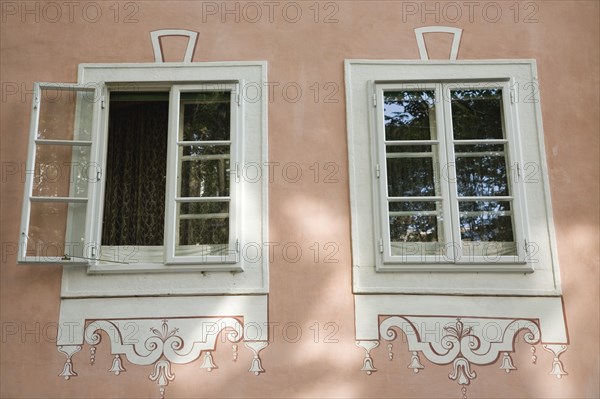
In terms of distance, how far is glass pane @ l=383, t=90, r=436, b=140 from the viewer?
5797mm

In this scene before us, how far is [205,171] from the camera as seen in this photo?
5688 mm

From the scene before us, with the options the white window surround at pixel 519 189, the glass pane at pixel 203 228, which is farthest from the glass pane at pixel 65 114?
the white window surround at pixel 519 189

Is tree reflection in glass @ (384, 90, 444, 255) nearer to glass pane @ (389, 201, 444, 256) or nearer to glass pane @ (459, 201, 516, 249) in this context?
glass pane @ (389, 201, 444, 256)

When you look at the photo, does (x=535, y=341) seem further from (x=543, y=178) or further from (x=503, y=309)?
(x=543, y=178)

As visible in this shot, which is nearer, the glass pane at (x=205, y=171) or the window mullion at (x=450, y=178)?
the window mullion at (x=450, y=178)

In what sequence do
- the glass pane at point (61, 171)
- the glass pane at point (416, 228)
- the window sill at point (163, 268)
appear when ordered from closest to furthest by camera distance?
the window sill at point (163, 268)
the glass pane at point (416, 228)
the glass pane at point (61, 171)

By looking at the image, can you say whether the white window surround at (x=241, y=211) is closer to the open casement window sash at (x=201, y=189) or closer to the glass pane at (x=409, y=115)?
the open casement window sash at (x=201, y=189)

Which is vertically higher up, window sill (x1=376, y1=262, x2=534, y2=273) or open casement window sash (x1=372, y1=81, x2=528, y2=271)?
open casement window sash (x1=372, y1=81, x2=528, y2=271)

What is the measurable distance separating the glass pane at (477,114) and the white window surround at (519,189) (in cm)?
10

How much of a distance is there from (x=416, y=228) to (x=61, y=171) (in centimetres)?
270

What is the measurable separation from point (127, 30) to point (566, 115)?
355cm

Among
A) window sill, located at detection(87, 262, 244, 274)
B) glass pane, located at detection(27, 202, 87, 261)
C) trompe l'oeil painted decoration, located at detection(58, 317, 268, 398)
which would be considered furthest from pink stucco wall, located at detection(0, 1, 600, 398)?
window sill, located at detection(87, 262, 244, 274)

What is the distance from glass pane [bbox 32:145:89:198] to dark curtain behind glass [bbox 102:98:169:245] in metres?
0.32

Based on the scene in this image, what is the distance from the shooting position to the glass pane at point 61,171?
18.4ft
